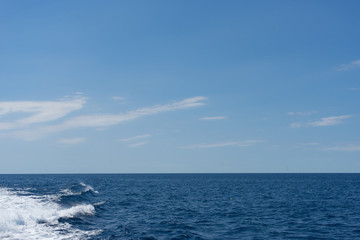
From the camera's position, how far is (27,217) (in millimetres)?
27000

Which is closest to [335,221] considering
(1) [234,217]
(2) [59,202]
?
(1) [234,217]

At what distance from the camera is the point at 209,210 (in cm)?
3581

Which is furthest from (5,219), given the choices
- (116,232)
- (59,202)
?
(59,202)

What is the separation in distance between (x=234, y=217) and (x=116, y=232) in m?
12.4

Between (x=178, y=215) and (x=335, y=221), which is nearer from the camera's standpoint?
(x=335, y=221)

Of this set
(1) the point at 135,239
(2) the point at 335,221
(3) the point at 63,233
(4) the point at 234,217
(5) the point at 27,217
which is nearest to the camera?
(1) the point at 135,239

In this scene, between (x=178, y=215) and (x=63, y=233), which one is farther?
(x=178, y=215)

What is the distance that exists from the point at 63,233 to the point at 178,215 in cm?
1251

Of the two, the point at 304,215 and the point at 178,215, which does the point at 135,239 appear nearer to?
the point at 178,215

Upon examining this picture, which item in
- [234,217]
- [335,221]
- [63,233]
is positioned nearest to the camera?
[63,233]

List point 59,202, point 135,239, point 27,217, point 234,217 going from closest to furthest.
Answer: point 135,239, point 27,217, point 234,217, point 59,202

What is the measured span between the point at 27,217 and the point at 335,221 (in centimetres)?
2784

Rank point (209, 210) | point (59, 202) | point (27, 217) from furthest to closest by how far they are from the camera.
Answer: point (59, 202) → point (209, 210) → point (27, 217)

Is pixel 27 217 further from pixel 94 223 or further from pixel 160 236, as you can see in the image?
pixel 160 236
